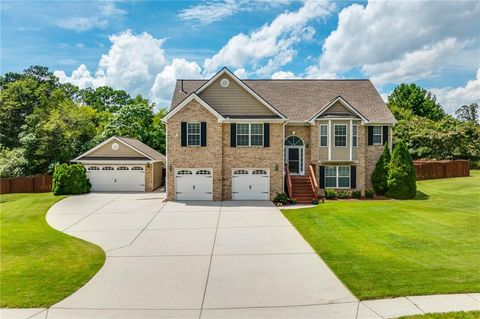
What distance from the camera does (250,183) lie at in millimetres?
21672

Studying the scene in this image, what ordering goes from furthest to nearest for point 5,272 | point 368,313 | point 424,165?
point 424,165 → point 5,272 → point 368,313

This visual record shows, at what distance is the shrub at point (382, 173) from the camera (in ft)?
A: 74.1

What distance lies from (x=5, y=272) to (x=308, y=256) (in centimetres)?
851

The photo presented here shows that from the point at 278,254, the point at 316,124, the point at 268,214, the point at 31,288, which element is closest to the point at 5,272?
the point at 31,288

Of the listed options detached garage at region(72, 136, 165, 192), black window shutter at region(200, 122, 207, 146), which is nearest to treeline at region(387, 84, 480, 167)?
black window shutter at region(200, 122, 207, 146)

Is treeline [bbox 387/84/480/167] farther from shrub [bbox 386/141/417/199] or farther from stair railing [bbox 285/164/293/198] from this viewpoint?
stair railing [bbox 285/164/293/198]

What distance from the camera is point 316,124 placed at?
74.2 feet

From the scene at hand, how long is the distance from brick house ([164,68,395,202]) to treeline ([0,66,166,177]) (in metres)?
15.3

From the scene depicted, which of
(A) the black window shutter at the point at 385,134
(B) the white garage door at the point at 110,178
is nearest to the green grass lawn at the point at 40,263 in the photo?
(B) the white garage door at the point at 110,178

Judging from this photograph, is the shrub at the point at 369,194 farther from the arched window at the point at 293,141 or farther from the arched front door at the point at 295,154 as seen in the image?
the arched window at the point at 293,141

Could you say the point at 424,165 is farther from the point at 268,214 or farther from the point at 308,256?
the point at 308,256

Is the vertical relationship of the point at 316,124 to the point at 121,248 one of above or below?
above

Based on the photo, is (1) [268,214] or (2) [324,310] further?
(1) [268,214]

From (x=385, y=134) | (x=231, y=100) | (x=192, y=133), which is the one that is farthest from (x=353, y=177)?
(x=192, y=133)
